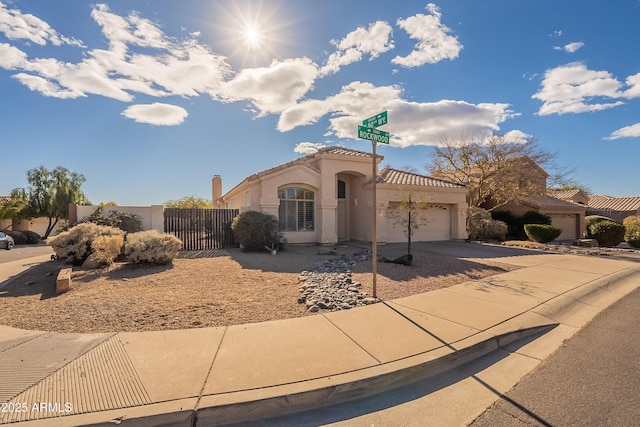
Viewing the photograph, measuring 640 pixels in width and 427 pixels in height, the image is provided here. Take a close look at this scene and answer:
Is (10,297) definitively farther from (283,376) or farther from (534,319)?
(534,319)

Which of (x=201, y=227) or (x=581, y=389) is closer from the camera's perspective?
(x=581, y=389)

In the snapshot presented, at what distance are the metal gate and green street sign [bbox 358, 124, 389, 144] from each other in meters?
10.6

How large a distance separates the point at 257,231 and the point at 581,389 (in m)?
11.6

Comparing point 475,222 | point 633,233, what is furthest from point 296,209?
point 633,233

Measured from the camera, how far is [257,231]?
13438 mm

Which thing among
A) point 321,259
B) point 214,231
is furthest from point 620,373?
point 214,231

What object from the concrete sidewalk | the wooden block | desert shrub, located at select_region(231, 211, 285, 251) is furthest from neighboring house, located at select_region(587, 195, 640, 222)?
the wooden block

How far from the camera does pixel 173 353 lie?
12.9 feet

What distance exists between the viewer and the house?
15.4 metres

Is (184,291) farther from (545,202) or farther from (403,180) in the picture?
(545,202)

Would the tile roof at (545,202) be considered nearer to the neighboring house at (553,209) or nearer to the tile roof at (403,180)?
the neighboring house at (553,209)

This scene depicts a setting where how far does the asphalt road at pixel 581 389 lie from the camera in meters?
2.90

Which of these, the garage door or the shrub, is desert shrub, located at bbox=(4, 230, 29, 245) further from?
the shrub

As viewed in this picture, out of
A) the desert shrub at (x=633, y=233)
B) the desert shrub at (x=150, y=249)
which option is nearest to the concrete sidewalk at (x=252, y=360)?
the desert shrub at (x=150, y=249)
